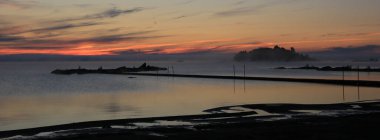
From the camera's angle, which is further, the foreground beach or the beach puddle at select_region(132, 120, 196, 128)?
the beach puddle at select_region(132, 120, 196, 128)

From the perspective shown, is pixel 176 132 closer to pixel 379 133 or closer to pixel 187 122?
pixel 187 122

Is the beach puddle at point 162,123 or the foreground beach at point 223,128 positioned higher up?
the foreground beach at point 223,128

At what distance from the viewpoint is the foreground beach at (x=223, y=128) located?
13453mm

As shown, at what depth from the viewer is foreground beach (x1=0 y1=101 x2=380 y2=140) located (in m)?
13.5

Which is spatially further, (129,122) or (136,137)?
(129,122)

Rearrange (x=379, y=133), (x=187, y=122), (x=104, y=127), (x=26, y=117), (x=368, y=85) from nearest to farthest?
1. (x=379, y=133)
2. (x=104, y=127)
3. (x=187, y=122)
4. (x=26, y=117)
5. (x=368, y=85)

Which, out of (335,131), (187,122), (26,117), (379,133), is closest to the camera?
(379,133)

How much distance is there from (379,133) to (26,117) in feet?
56.5

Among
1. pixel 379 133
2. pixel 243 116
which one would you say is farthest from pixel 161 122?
pixel 379 133

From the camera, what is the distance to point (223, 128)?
1568 centimetres

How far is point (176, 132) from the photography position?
48.9 ft

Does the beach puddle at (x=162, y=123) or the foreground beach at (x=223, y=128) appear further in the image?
the beach puddle at (x=162, y=123)

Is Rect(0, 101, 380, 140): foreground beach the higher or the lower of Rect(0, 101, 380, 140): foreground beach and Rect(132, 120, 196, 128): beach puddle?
the higher

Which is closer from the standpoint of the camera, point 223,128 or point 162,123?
point 223,128
